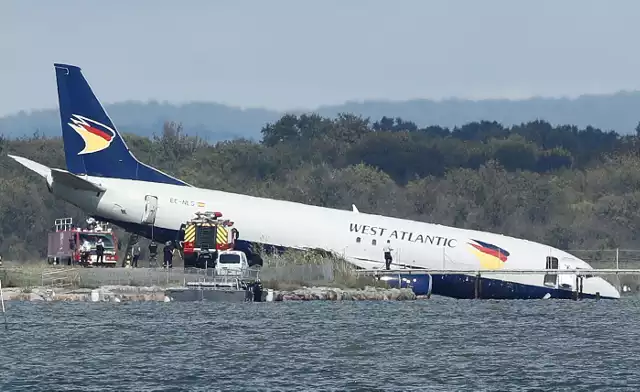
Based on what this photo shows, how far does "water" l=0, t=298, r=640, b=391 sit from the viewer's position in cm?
3947

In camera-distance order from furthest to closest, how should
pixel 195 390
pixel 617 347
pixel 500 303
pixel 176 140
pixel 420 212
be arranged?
1. pixel 176 140
2. pixel 420 212
3. pixel 500 303
4. pixel 617 347
5. pixel 195 390

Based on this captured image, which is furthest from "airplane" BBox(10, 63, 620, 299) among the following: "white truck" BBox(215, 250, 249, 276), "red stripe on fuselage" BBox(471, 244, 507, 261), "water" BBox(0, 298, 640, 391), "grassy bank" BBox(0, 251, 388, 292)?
"water" BBox(0, 298, 640, 391)

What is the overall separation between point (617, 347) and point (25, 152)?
316ft

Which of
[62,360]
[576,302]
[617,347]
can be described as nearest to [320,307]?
[576,302]

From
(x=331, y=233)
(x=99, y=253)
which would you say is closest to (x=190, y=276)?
(x=331, y=233)

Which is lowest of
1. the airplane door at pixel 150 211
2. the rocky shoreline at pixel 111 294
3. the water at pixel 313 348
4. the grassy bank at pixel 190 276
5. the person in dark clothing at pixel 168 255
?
the water at pixel 313 348

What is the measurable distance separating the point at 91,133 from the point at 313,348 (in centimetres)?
3443

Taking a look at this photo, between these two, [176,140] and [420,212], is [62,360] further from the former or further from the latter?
[176,140]

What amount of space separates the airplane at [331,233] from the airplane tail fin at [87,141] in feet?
0.36

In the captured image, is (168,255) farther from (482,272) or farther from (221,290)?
(482,272)

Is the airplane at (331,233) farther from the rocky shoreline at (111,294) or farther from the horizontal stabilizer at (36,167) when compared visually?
the rocky shoreline at (111,294)

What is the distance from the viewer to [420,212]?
397ft

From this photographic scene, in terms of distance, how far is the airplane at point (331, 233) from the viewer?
74.3m

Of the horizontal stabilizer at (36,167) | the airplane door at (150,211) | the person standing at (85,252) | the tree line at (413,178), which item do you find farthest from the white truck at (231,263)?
the tree line at (413,178)
